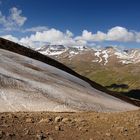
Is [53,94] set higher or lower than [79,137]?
higher

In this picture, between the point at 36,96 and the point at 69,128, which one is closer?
the point at 69,128

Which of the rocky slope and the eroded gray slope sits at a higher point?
the eroded gray slope

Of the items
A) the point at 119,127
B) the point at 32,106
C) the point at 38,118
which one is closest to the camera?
the point at 119,127

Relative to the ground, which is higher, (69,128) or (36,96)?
(36,96)

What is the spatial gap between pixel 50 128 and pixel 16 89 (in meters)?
24.2

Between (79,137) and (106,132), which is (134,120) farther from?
(79,137)

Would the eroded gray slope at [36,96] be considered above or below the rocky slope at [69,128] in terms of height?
above

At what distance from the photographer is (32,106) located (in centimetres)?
3822

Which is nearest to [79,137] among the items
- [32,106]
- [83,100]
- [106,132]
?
[106,132]

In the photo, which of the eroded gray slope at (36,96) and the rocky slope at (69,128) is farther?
the eroded gray slope at (36,96)

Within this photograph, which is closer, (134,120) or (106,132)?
(106,132)

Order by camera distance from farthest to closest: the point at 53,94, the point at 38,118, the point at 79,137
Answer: the point at 53,94
the point at 38,118
the point at 79,137

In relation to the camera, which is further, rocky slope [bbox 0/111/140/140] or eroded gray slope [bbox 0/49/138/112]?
eroded gray slope [bbox 0/49/138/112]

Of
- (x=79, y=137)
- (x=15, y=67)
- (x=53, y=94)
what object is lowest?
(x=79, y=137)
